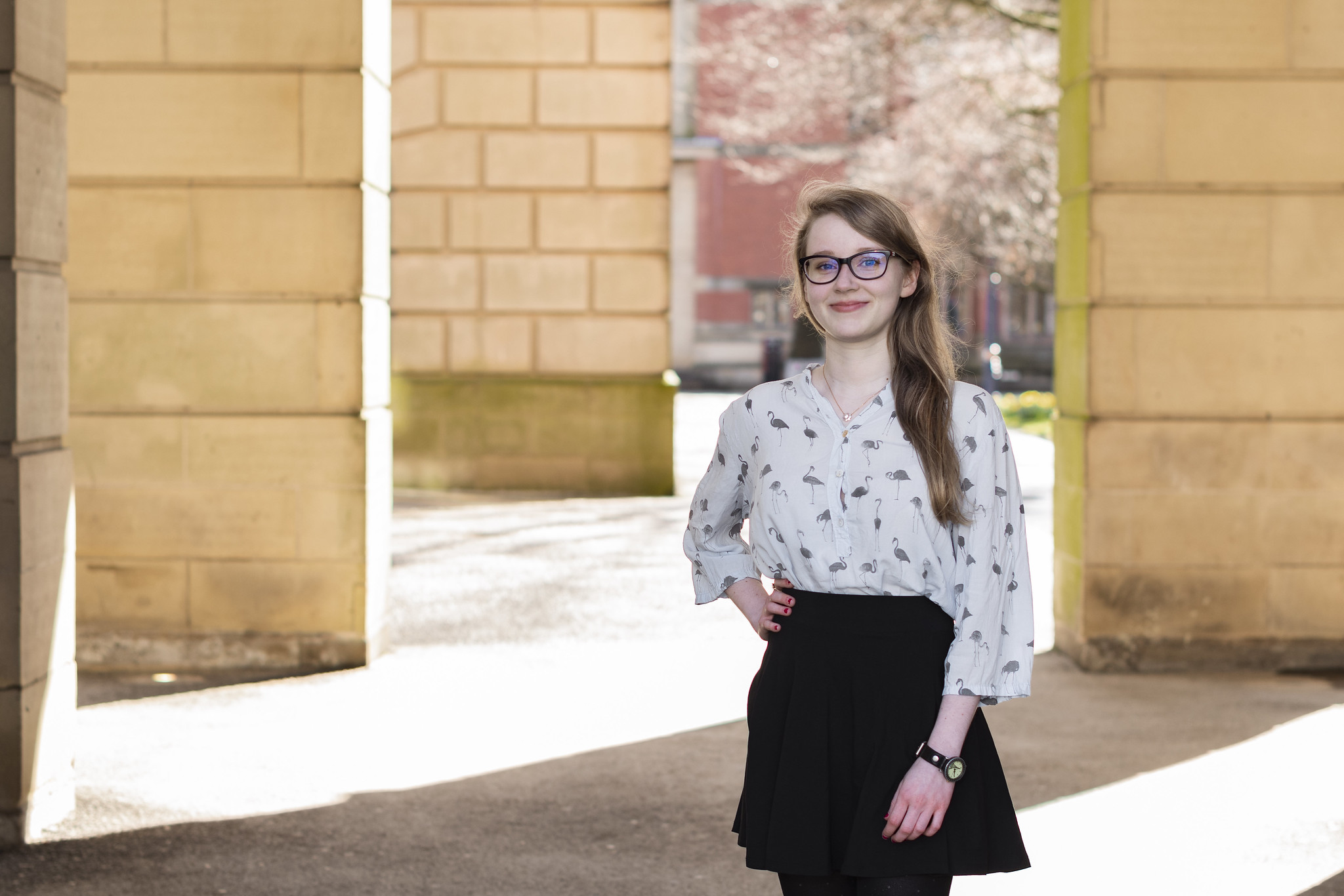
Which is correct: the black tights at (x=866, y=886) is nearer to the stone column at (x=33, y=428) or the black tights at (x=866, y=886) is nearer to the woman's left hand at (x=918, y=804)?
the woman's left hand at (x=918, y=804)

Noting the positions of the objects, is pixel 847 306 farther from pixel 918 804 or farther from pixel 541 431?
pixel 541 431

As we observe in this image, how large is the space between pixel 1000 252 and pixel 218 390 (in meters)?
25.7

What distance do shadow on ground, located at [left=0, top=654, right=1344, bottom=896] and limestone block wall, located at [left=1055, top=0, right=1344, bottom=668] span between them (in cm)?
96

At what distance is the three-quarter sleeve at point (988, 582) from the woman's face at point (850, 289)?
9.6 inches

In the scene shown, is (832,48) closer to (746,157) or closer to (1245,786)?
(746,157)

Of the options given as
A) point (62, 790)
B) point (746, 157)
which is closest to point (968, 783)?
point (62, 790)

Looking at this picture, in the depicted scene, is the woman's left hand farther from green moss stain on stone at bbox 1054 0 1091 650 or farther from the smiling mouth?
green moss stain on stone at bbox 1054 0 1091 650

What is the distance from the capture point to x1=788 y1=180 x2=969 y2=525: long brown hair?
2705 millimetres

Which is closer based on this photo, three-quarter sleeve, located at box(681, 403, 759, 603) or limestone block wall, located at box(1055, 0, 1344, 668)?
three-quarter sleeve, located at box(681, 403, 759, 603)

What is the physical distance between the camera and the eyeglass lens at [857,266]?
2773 millimetres

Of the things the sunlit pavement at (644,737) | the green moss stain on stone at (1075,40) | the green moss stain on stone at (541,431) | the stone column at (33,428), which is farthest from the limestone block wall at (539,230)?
the stone column at (33,428)

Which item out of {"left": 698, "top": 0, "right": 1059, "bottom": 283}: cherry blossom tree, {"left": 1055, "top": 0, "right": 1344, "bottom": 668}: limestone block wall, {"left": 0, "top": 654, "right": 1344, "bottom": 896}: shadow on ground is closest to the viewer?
{"left": 0, "top": 654, "right": 1344, "bottom": 896}: shadow on ground

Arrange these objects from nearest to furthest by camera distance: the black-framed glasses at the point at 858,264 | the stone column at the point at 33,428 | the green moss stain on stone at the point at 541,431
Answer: the black-framed glasses at the point at 858,264 → the stone column at the point at 33,428 → the green moss stain on stone at the point at 541,431

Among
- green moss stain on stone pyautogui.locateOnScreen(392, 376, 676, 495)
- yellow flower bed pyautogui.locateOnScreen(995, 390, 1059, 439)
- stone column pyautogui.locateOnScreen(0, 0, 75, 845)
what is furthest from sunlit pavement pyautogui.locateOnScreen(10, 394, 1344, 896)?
yellow flower bed pyautogui.locateOnScreen(995, 390, 1059, 439)
